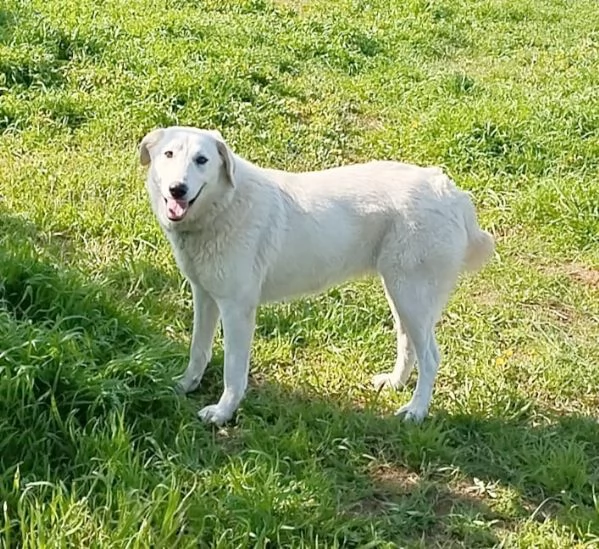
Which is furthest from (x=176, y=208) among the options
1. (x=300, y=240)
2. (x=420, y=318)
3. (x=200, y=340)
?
(x=420, y=318)

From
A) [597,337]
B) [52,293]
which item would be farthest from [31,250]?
[597,337]

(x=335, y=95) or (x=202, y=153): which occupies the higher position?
(x=202, y=153)

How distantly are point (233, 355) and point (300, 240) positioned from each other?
557mm

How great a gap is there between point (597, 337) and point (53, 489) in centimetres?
309

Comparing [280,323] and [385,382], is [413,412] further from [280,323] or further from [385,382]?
[280,323]

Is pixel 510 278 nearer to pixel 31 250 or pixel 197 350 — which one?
pixel 197 350

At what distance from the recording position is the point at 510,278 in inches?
223

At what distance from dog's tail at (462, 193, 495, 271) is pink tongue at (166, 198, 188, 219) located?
129cm

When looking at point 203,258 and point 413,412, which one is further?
point 413,412

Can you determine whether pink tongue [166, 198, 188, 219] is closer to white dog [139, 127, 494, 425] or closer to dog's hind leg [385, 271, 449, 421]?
white dog [139, 127, 494, 425]

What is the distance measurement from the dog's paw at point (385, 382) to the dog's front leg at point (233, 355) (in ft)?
2.30

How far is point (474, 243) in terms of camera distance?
14.3 feet

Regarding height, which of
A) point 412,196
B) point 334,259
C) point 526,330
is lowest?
point 526,330

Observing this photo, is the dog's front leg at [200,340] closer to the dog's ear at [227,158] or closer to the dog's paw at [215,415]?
the dog's paw at [215,415]
